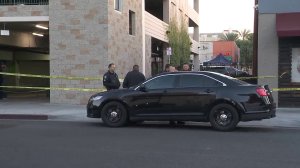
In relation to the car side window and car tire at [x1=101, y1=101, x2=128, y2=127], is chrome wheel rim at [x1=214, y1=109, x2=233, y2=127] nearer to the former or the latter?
the car side window

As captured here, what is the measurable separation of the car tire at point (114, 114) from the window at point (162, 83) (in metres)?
0.92

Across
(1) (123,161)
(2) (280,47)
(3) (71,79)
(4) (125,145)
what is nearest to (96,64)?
(3) (71,79)

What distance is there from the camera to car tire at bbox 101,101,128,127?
Answer: 43.6ft

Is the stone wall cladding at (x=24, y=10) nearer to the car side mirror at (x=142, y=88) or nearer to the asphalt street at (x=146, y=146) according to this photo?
the asphalt street at (x=146, y=146)

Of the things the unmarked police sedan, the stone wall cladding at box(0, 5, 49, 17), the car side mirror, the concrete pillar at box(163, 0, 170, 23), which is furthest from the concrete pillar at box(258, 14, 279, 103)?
the concrete pillar at box(163, 0, 170, 23)

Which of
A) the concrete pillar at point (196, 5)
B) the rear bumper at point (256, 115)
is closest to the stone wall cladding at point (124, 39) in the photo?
the rear bumper at point (256, 115)

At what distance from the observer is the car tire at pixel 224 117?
1242 centimetres

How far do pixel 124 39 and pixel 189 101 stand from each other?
9883 millimetres

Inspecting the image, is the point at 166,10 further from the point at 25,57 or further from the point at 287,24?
the point at 287,24

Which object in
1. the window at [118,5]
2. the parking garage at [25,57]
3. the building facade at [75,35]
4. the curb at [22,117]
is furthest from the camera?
the parking garage at [25,57]

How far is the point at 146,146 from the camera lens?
9.90 metres

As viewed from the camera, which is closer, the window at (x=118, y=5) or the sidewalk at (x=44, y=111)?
the sidewalk at (x=44, y=111)

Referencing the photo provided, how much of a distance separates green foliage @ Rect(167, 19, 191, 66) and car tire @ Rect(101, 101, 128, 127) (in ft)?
66.0

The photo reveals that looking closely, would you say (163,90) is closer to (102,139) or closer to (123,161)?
(102,139)
